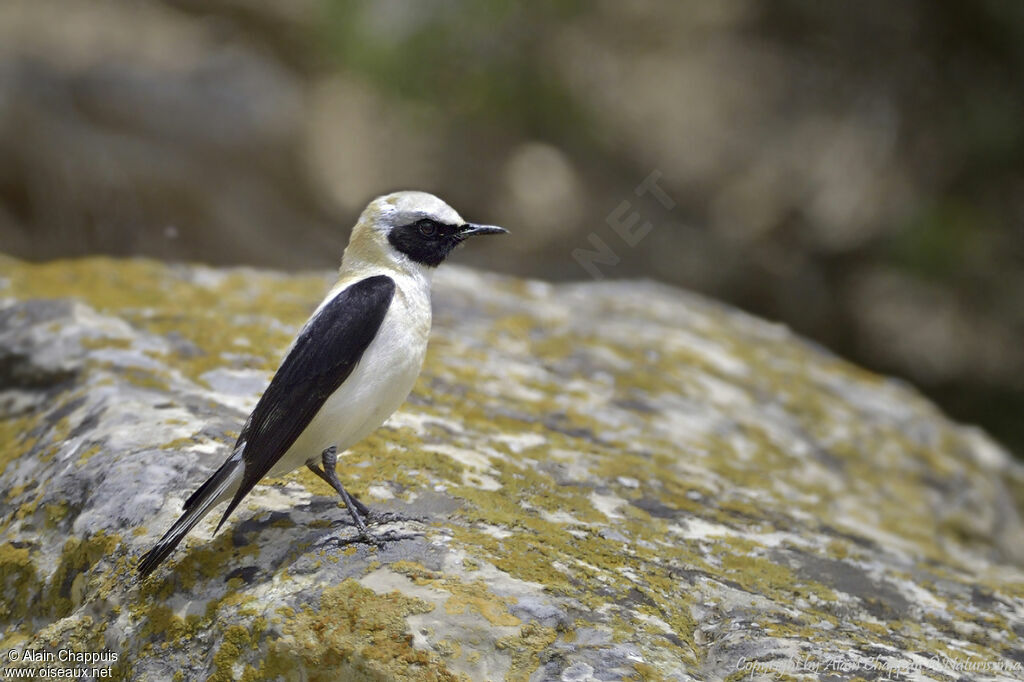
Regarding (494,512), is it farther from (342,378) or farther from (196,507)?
(196,507)

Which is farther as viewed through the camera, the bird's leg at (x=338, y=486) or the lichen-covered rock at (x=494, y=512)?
the bird's leg at (x=338, y=486)

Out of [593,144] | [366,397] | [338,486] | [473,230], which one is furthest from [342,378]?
[593,144]

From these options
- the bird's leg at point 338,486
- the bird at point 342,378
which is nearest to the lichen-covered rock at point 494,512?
the bird's leg at point 338,486

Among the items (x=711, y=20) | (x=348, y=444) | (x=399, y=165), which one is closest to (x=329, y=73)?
(x=399, y=165)

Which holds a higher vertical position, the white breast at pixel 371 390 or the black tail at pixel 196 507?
the white breast at pixel 371 390

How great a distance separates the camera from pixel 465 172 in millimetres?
9117

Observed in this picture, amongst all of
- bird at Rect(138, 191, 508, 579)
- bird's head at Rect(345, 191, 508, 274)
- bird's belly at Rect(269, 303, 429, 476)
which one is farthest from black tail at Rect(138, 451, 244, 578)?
bird's head at Rect(345, 191, 508, 274)

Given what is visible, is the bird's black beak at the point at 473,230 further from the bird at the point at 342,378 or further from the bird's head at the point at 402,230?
the bird at the point at 342,378

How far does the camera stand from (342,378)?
3166mm

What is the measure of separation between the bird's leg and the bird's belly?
0.09ft

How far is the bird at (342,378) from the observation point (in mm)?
2881

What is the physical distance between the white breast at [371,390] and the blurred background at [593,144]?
5.09m

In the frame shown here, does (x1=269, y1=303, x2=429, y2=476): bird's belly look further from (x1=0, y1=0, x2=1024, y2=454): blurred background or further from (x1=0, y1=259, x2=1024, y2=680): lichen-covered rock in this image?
(x1=0, y1=0, x2=1024, y2=454): blurred background

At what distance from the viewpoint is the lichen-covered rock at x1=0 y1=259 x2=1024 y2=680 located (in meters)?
2.70
